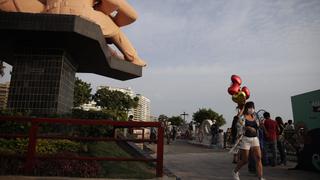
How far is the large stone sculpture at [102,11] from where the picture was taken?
1184 centimetres

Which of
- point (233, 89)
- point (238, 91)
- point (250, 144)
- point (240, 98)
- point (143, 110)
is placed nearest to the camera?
point (250, 144)

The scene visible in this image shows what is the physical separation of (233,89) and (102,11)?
283 inches

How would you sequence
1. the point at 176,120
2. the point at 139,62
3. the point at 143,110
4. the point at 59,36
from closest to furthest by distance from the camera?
the point at 59,36
the point at 139,62
the point at 176,120
the point at 143,110

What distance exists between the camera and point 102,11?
13.5 m

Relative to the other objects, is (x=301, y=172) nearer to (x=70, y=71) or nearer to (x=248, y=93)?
(x=248, y=93)

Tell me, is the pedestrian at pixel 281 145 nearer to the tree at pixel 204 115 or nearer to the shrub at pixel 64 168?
the shrub at pixel 64 168

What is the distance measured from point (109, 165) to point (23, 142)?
2.09 m

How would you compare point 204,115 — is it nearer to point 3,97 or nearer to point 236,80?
point 3,97

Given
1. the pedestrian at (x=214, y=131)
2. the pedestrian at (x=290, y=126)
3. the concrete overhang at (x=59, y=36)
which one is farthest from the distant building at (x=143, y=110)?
the pedestrian at (x=290, y=126)

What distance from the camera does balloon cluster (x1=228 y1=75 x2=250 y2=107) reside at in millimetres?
8312

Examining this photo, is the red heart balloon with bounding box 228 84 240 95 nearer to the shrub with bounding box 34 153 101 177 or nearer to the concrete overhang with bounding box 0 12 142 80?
the shrub with bounding box 34 153 101 177

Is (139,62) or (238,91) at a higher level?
(139,62)

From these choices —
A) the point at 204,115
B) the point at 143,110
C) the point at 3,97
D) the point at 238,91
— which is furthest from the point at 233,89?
the point at 143,110

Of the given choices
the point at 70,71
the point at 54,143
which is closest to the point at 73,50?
the point at 70,71
